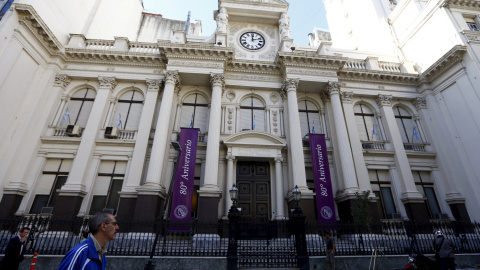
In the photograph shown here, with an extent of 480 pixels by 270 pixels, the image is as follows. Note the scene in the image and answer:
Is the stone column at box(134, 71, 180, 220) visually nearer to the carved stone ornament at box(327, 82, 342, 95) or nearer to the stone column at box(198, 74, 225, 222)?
the stone column at box(198, 74, 225, 222)

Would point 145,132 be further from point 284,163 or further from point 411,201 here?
point 411,201

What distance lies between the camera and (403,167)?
15.1 m

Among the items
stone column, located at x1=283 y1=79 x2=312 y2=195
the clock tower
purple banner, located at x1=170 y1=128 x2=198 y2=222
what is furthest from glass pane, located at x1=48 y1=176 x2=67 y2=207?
the clock tower

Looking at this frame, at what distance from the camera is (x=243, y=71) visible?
16.8 meters

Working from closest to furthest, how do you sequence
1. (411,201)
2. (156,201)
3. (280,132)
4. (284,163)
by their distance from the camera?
(156,201), (411,201), (284,163), (280,132)

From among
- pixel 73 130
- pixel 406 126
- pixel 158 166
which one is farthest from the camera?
pixel 406 126

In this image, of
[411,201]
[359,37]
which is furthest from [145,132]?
[359,37]

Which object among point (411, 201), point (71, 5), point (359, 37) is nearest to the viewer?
point (411, 201)

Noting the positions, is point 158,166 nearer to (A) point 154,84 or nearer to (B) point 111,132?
(B) point 111,132

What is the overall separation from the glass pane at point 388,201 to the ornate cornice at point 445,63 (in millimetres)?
8830

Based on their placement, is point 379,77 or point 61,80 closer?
point 61,80

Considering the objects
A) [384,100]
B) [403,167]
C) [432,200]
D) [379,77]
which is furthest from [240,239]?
[379,77]

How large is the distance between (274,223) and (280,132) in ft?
23.0

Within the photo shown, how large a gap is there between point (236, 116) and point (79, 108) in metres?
10.3
